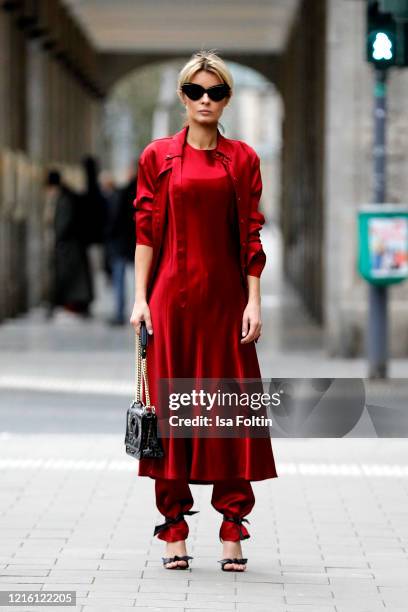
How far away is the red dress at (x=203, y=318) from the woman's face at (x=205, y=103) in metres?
0.14

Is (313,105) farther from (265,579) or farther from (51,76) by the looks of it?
(265,579)

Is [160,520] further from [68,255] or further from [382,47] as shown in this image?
[68,255]

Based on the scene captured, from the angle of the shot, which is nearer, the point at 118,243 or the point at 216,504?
the point at 216,504

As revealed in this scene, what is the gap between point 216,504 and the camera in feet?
20.5

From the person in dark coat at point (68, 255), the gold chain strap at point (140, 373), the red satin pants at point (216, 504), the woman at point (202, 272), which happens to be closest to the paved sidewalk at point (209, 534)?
the red satin pants at point (216, 504)

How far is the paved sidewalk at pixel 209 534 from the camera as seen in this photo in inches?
230

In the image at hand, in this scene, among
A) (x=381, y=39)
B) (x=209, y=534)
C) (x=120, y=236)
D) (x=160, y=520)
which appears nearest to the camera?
(x=209, y=534)

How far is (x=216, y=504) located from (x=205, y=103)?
→ 4.65 feet

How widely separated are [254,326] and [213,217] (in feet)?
1.33

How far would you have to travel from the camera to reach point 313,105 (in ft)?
80.7

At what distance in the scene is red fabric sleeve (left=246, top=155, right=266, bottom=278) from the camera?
6.19 meters

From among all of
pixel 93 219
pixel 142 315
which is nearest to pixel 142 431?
pixel 142 315

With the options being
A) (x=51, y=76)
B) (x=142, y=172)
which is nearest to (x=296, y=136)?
(x=51, y=76)

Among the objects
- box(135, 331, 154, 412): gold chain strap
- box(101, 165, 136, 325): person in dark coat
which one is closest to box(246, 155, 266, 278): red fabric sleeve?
box(135, 331, 154, 412): gold chain strap
